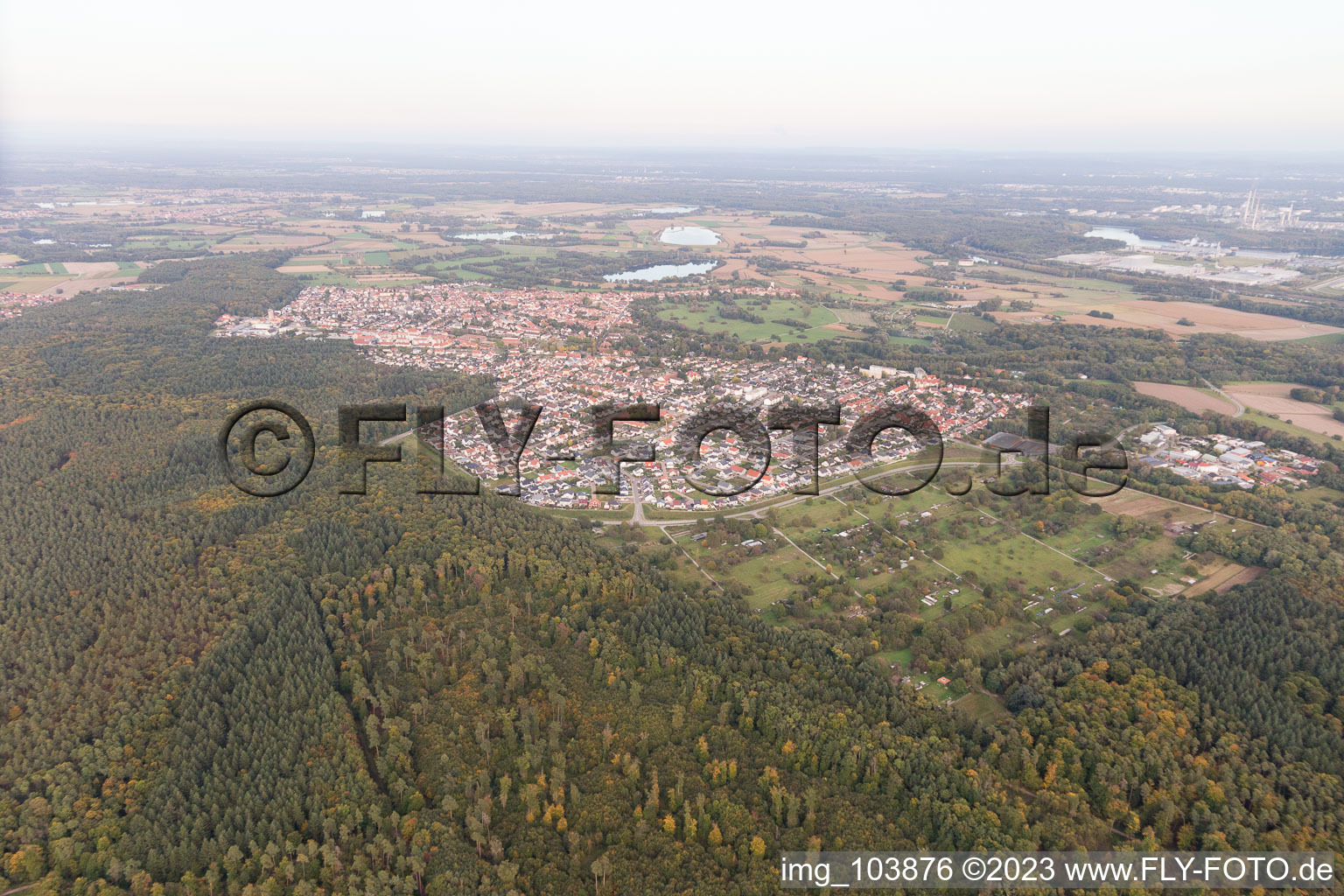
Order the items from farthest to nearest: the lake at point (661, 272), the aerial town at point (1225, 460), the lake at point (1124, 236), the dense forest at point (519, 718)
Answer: the lake at point (1124, 236)
the lake at point (661, 272)
the aerial town at point (1225, 460)
the dense forest at point (519, 718)

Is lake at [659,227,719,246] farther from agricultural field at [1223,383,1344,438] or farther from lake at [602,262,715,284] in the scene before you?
agricultural field at [1223,383,1344,438]

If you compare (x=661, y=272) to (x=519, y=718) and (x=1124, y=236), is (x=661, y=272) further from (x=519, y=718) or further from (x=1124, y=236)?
(x=1124, y=236)

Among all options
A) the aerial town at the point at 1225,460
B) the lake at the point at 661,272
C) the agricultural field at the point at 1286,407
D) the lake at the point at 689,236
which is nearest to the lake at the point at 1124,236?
the lake at the point at 689,236

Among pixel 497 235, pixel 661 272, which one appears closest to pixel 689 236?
pixel 661 272

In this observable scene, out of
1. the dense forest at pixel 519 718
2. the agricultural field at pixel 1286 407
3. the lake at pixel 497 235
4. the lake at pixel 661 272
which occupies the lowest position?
the dense forest at pixel 519 718

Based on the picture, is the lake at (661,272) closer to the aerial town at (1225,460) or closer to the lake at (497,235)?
the lake at (497,235)

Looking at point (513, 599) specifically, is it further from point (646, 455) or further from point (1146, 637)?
point (1146, 637)

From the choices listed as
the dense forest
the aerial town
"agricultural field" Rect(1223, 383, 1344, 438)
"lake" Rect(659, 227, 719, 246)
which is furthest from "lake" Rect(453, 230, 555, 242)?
the aerial town
